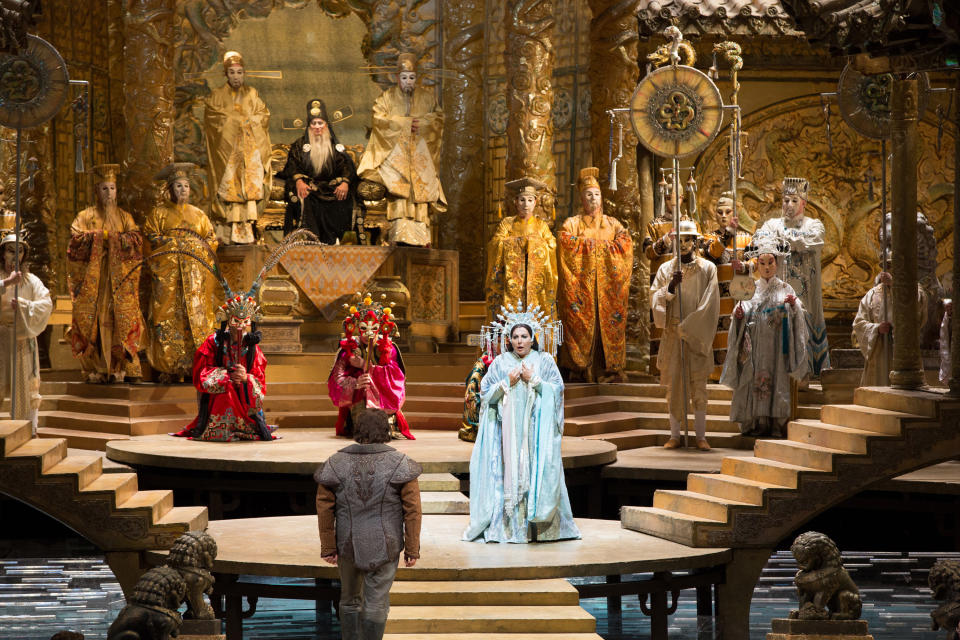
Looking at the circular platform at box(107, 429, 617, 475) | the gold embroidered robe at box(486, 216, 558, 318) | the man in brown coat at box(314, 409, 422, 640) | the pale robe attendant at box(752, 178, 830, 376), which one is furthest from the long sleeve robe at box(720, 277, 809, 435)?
the man in brown coat at box(314, 409, 422, 640)

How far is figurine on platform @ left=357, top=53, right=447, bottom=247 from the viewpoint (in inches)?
589

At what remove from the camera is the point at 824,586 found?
7578 mm

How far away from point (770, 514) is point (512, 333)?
6.15 feet

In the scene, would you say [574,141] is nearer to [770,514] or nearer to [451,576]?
[770,514]

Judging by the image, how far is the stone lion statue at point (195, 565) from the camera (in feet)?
23.9

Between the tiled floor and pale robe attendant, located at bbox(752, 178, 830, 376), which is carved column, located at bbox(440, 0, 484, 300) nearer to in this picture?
pale robe attendant, located at bbox(752, 178, 830, 376)

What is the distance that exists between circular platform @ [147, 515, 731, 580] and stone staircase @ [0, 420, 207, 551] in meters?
0.18

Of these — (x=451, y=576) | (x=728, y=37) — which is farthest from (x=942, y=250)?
(x=451, y=576)

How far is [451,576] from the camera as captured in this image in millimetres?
7688

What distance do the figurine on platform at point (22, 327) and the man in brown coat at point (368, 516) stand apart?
5.21 metres

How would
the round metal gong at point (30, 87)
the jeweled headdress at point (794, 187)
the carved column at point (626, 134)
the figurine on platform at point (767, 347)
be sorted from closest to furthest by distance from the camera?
the round metal gong at point (30, 87), the figurine on platform at point (767, 347), the jeweled headdress at point (794, 187), the carved column at point (626, 134)

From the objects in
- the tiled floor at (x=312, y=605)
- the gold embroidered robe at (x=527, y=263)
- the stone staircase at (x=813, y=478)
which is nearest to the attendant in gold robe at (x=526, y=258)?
the gold embroidered robe at (x=527, y=263)

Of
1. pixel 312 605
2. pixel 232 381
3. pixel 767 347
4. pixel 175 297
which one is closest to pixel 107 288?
pixel 175 297

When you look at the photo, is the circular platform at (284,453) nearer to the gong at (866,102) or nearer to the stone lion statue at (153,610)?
the gong at (866,102)
